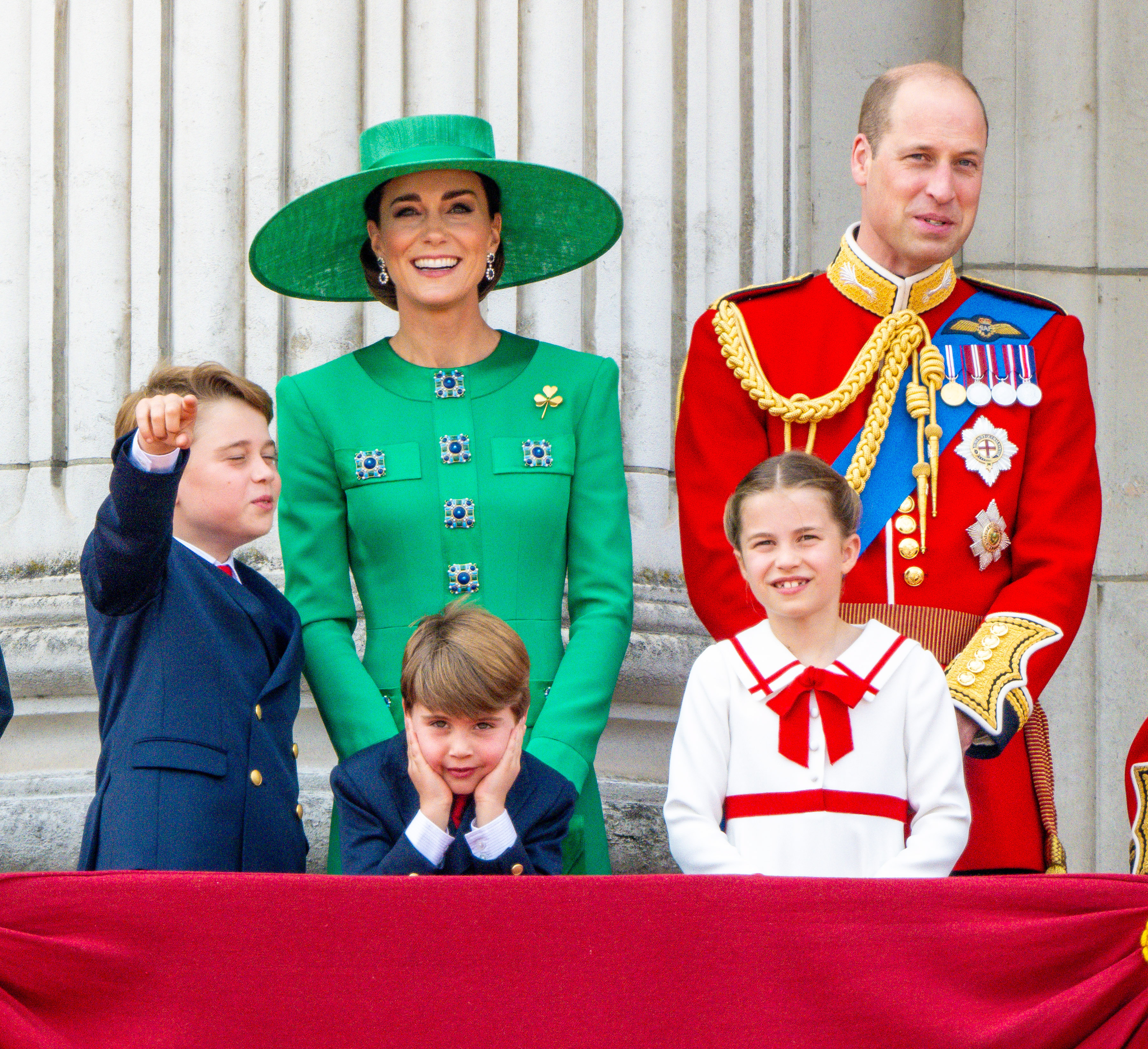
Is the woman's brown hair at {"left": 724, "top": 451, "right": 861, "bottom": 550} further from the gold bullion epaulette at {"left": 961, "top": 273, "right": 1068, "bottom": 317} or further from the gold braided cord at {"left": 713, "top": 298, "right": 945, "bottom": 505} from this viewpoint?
the gold bullion epaulette at {"left": 961, "top": 273, "right": 1068, "bottom": 317}

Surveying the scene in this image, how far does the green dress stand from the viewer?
3.04 metres

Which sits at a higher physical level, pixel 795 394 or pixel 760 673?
pixel 795 394

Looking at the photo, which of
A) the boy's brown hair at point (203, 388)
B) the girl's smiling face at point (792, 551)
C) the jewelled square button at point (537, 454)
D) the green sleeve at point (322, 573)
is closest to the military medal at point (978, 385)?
the girl's smiling face at point (792, 551)

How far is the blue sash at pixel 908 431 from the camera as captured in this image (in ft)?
9.96

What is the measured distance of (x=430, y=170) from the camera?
318 centimetres

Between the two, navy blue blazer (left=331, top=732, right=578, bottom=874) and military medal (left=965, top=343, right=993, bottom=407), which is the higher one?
military medal (left=965, top=343, right=993, bottom=407)

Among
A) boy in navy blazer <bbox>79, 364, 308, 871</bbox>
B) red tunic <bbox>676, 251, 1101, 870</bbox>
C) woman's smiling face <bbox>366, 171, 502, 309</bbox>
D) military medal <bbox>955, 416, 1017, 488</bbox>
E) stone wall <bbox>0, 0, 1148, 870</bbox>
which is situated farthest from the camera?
stone wall <bbox>0, 0, 1148, 870</bbox>

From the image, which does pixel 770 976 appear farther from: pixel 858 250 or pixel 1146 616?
pixel 1146 616

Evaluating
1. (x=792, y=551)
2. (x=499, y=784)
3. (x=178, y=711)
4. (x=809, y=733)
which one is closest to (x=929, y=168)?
(x=792, y=551)

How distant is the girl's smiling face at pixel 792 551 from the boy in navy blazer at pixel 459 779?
1.32ft

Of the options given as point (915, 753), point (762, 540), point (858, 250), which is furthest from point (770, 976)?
point (858, 250)

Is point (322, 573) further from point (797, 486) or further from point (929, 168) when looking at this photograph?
point (929, 168)

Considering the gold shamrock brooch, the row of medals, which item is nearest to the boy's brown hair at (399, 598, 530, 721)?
the gold shamrock brooch

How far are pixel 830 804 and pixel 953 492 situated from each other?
0.70m
